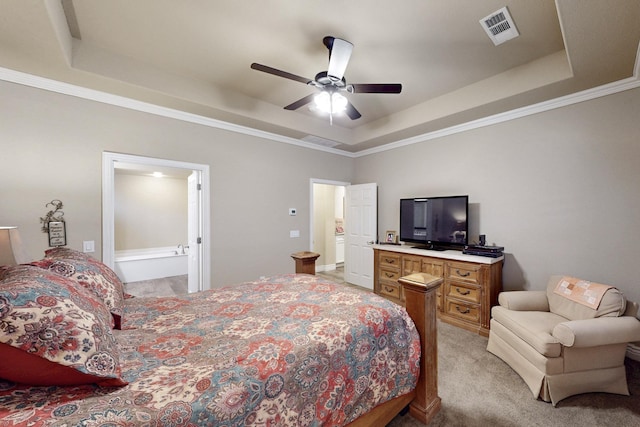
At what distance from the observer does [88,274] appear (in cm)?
153

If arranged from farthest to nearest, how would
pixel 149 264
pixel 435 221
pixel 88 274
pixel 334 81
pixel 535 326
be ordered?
pixel 149 264, pixel 435 221, pixel 334 81, pixel 535 326, pixel 88 274

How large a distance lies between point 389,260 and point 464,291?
3.77ft

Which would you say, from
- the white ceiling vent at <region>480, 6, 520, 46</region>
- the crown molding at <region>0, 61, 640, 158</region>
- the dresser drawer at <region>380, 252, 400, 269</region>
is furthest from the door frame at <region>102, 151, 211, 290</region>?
the white ceiling vent at <region>480, 6, 520, 46</region>

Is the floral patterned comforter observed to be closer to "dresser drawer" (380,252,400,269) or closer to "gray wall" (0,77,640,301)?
"gray wall" (0,77,640,301)

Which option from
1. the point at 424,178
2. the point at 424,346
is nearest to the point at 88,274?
the point at 424,346

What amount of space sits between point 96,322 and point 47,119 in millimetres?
2811

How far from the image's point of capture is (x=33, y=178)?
2502mm

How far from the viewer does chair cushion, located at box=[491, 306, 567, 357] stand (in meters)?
1.92

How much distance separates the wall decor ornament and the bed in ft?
3.98

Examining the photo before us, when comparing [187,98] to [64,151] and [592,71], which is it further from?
[592,71]

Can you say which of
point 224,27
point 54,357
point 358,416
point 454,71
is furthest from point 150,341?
point 454,71

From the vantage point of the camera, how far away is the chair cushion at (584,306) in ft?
6.84

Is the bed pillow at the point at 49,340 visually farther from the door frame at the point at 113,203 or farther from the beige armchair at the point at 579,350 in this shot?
the beige armchair at the point at 579,350

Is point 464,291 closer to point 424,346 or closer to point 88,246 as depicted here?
point 424,346
